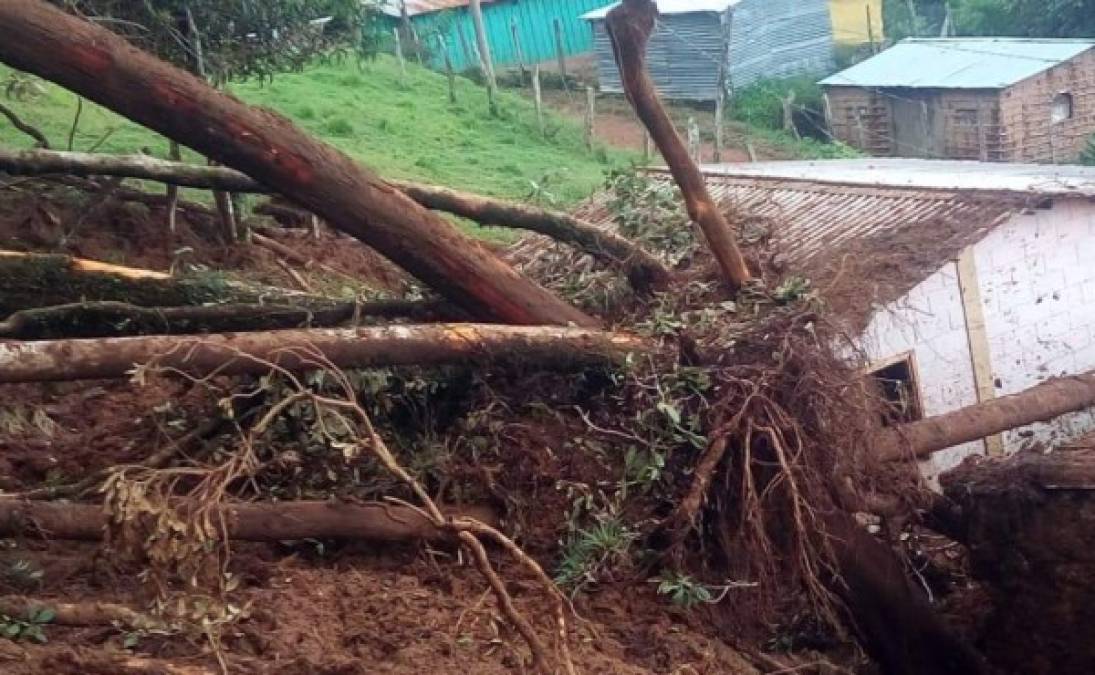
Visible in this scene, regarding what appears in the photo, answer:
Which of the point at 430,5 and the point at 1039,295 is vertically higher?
the point at 430,5

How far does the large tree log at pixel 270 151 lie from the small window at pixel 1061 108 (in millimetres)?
19721

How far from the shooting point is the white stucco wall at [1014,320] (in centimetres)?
1073

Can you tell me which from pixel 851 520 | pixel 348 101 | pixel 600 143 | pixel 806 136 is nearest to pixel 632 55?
pixel 851 520

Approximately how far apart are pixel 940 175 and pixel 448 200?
649 centimetres

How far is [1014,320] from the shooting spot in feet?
38.1

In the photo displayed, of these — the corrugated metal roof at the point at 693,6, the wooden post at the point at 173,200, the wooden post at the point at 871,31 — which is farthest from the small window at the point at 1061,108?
the wooden post at the point at 173,200

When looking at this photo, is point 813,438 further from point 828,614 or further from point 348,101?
point 348,101

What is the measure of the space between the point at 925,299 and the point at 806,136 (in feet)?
56.0

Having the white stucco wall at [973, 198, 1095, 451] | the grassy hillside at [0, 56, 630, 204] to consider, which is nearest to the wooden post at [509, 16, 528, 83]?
the grassy hillside at [0, 56, 630, 204]

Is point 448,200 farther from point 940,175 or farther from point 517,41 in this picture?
point 517,41

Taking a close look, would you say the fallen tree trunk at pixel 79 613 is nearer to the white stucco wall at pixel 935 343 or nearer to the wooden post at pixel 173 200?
the wooden post at pixel 173 200

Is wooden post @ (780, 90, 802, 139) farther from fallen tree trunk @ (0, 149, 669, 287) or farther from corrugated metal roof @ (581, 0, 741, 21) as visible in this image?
fallen tree trunk @ (0, 149, 669, 287)

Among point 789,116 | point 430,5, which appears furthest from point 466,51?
point 789,116

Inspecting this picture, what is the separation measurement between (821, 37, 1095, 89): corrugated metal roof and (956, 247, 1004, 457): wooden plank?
13.0 metres
